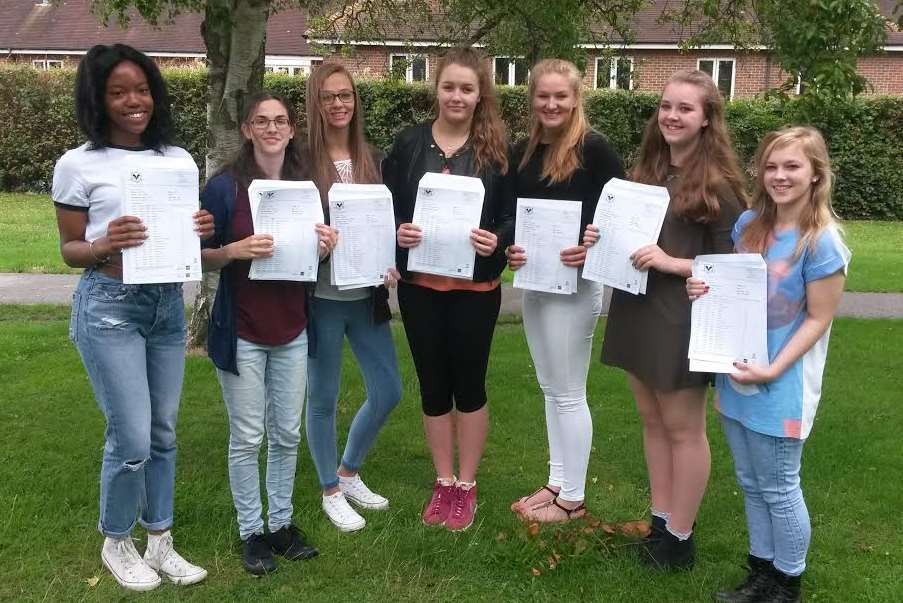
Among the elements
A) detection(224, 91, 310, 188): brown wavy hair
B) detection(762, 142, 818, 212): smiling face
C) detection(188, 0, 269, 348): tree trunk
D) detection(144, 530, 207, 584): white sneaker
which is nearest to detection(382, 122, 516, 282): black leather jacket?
detection(224, 91, 310, 188): brown wavy hair

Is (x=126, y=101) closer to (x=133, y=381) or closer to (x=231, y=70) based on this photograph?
(x=133, y=381)

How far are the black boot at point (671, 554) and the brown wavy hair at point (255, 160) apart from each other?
2.19 metres

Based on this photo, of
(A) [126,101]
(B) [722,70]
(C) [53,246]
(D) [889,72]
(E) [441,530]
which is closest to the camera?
(A) [126,101]

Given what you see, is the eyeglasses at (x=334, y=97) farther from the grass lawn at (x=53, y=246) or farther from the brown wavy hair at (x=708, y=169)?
the grass lawn at (x=53, y=246)

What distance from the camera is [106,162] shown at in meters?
2.90

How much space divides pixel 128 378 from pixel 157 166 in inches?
31.1

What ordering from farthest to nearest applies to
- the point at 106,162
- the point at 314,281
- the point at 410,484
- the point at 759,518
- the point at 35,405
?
the point at 35,405 < the point at 410,484 < the point at 314,281 < the point at 759,518 < the point at 106,162

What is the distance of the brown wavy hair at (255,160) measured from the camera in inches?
129

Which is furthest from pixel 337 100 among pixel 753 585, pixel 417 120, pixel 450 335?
pixel 417 120

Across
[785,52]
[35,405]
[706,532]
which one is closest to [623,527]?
[706,532]

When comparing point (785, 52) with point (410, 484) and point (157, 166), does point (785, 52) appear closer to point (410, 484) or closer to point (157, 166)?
point (410, 484)

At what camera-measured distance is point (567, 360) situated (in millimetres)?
3748

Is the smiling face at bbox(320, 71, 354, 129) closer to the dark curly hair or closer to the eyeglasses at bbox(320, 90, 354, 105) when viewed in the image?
the eyeglasses at bbox(320, 90, 354, 105)

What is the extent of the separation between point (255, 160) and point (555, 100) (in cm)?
131
